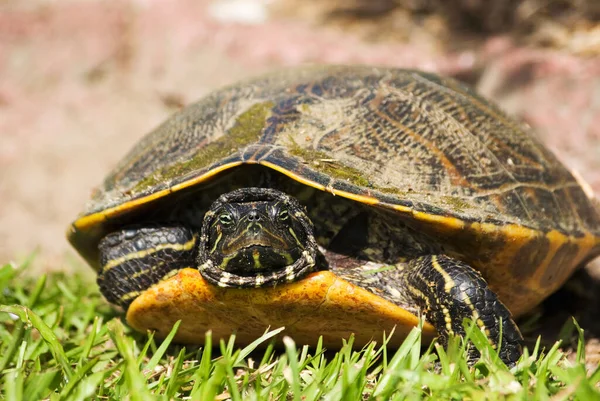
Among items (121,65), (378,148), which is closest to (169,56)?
(121,65)

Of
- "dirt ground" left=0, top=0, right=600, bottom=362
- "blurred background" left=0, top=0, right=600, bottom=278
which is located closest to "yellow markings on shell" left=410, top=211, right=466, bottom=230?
"blurred background" left=0, top=0, right=600, bottom=278

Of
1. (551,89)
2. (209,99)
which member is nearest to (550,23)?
(551,89)

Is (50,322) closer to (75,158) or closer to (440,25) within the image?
(75,158)

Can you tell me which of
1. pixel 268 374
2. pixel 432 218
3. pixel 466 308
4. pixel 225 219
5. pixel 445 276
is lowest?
pixel 268 374

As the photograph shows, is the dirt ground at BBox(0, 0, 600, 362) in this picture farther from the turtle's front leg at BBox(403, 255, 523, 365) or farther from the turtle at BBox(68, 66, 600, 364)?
the turtle's front leg at BBox(403, 255, 523, 365)

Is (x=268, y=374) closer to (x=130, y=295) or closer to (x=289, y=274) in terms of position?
(x=289, y=274)

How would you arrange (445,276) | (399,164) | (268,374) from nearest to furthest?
(268,374), (445,276), (399,164)

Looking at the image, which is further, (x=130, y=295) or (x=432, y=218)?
(x=130, y=295)

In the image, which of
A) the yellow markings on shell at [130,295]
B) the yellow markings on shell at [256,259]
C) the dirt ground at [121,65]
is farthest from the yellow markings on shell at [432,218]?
the dirt ground at [121,65]
